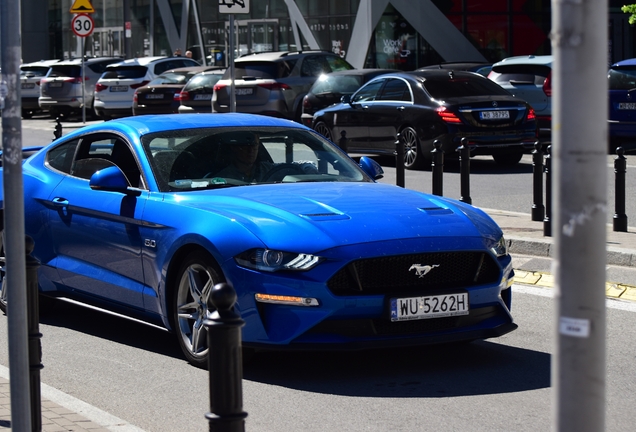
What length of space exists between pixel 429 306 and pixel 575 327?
330cm

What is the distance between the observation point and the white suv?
31.7m

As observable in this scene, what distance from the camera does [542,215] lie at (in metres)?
11.4

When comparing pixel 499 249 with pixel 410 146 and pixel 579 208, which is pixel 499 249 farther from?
pixel 410 146

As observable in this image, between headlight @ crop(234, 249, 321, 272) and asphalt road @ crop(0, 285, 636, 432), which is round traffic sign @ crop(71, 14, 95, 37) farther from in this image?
headlight @ crop(234, 249, 321, 272)

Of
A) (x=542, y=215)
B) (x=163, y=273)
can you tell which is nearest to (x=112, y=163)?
(x=163, y=273)

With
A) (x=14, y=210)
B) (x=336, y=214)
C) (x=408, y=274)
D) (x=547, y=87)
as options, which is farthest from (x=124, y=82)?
(x=14, y=210)

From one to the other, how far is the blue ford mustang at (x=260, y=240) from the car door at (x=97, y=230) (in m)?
0.01

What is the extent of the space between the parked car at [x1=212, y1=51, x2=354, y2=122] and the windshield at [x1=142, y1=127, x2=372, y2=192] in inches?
628

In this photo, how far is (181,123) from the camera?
295 inches

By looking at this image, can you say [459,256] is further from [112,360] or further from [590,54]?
[590,54]

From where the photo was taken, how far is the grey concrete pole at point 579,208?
2619 mm

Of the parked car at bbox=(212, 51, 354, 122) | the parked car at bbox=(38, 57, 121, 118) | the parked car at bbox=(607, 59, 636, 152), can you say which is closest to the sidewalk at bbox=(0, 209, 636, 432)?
the parked car at bbox=(607, 59, 636, 152)

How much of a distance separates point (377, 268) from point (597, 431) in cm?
328

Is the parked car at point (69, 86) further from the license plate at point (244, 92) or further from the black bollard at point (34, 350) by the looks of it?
the black bollard at point (34, 350)
